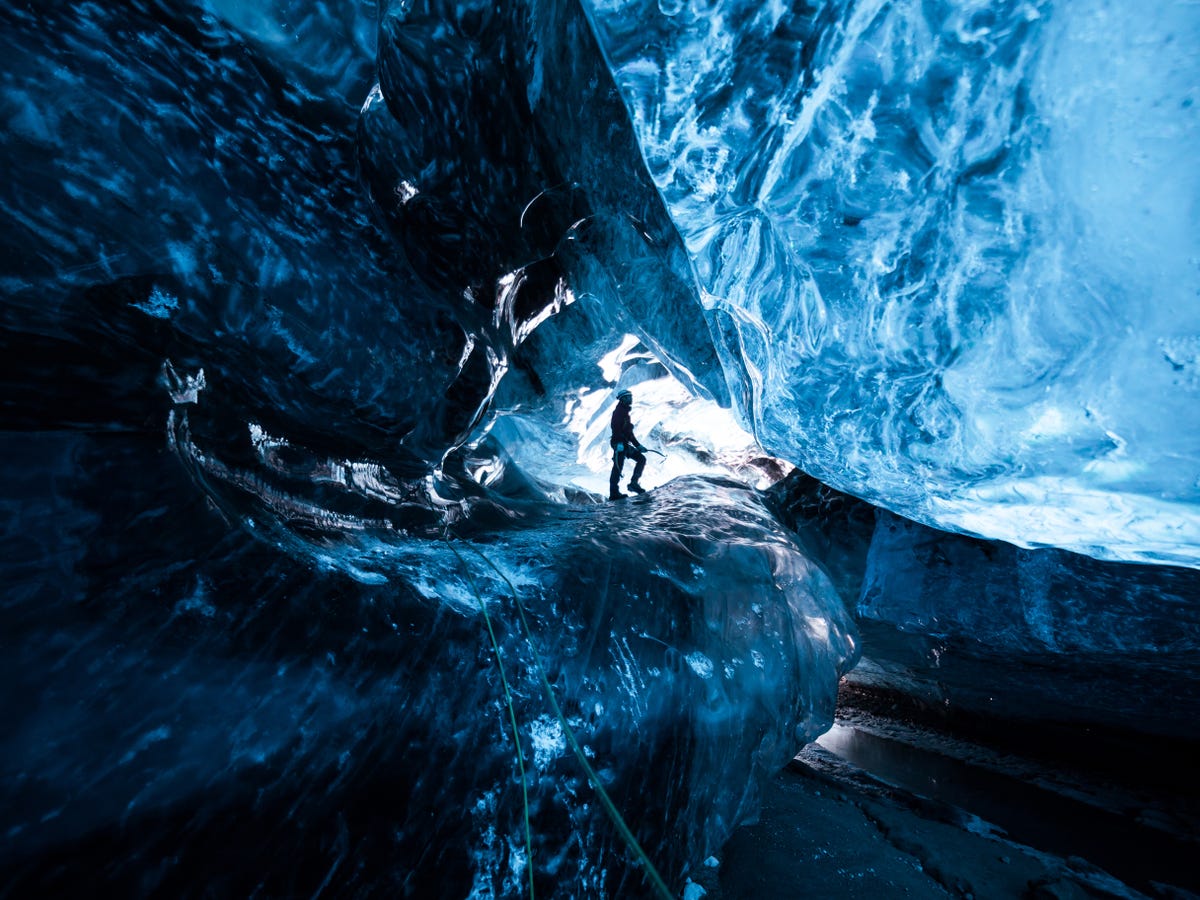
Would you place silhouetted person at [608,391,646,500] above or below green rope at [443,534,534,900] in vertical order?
above

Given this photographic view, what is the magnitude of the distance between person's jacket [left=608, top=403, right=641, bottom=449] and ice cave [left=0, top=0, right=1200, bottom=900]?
189cm

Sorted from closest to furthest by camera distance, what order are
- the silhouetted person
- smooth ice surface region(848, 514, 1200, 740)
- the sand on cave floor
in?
the sand on cave floor < smooth ice surface region(848, 514, 1200, 740) < the silhouetted person

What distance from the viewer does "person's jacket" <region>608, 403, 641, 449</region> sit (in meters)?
5.19

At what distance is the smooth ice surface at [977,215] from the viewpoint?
52.4 inches

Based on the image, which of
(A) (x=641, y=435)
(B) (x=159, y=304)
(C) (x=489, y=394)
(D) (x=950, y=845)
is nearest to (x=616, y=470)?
(A) (x=641, y=435)

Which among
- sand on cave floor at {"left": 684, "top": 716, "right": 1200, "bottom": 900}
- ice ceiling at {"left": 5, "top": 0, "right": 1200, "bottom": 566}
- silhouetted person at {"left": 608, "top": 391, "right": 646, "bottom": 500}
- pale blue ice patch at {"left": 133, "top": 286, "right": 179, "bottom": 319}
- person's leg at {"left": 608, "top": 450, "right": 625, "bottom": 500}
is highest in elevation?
ice ceiling at {"left": 5, "top": 0, "right": 1200, "bottom": 566}

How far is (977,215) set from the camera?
5.34 feet

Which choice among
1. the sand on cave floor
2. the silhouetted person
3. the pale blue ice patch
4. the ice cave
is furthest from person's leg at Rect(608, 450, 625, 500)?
the pale blue ice patch

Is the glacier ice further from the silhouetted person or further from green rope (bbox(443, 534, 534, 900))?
the silhouetted person

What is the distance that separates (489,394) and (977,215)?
9.21ft

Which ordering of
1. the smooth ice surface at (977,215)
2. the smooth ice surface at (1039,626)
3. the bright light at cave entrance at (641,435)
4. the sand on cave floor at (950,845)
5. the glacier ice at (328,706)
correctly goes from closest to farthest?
the glacier ice at (328,706)
the smooth ice surface at (977,215)
the sand on cave floor at (950,845)
the smooth ice surface at (1039,626)
the bright light at cave entrance at (641,435)

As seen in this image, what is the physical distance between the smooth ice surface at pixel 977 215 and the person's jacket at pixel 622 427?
112 inches

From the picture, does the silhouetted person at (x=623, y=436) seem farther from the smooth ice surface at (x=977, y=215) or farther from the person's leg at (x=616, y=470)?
the smooth ice surface at (x=977, y=215)

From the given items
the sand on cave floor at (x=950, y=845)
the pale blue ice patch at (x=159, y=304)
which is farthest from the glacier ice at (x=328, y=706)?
the sand on cave floor at (x=950, y=845)
